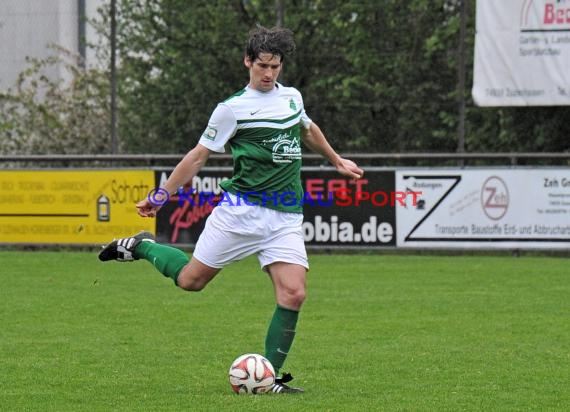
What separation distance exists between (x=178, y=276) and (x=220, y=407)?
1.16 m

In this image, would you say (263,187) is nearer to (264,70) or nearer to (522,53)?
(264,70)

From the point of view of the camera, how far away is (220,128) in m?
7.29

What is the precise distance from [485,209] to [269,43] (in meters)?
9.99

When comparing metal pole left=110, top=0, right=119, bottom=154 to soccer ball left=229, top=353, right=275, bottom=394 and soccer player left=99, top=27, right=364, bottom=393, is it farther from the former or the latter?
soccer ball left=229, top=353, right=275, bottom=394

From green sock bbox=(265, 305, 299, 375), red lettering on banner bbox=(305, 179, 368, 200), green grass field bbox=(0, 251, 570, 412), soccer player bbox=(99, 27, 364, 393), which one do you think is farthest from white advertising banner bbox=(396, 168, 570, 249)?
green sock bbox=(265, 305, 299, 375)

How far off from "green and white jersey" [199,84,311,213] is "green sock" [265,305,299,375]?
60cm

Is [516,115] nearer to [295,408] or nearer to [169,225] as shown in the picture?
[169,225]

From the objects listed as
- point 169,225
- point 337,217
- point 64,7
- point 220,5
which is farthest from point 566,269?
point 64,7

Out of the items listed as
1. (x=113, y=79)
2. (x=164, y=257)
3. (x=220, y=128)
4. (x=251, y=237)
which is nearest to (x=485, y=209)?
(x=113, y=79)

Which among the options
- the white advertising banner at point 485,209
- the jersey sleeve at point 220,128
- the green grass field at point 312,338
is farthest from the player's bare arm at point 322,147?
the white advertising banner at point 485,209

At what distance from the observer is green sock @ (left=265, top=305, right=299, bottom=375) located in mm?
7273

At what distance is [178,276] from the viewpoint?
25.0 feet

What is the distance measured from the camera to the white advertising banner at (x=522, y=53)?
57.6ft

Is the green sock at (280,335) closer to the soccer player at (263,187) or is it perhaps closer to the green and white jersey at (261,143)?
the soccer player at (263,187)
